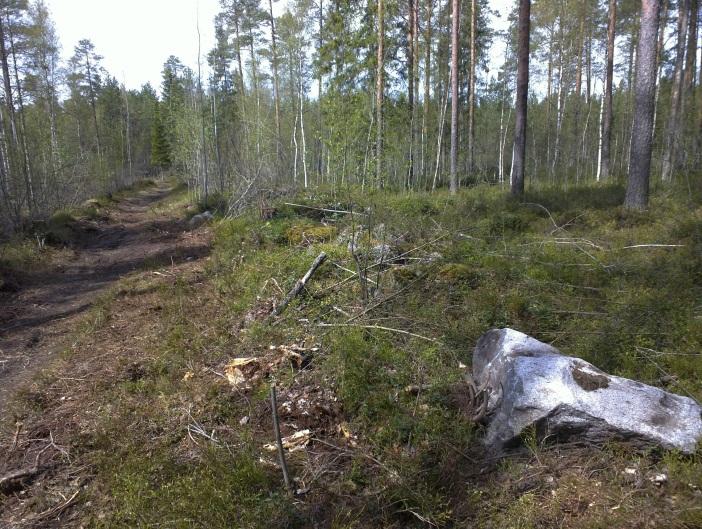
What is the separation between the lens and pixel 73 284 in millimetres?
8953

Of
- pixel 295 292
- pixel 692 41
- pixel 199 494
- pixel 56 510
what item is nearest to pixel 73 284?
pixel 295 292

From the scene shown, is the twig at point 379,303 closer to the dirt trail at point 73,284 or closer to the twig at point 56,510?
the twig at point 56,510

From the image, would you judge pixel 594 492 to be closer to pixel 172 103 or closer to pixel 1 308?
pixel 1 308

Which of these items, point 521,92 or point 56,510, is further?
point 521,92

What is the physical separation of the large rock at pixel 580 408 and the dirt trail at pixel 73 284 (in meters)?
4.82

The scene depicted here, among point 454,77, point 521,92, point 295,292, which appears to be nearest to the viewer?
point 295,292

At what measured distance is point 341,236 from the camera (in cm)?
809

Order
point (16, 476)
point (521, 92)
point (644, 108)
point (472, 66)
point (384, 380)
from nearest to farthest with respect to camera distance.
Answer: point (16, 476), point (384, 380), point (644, 108), point (521, 92), point (472, 66)

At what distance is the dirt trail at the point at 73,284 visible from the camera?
5.72m

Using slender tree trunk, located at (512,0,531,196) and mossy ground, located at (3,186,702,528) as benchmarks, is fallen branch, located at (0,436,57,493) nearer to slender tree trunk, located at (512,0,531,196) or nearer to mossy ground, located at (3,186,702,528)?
mossy ground, located at (3,186,702,528)

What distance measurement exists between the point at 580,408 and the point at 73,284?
31.4 ft

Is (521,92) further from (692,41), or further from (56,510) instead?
(56,510)

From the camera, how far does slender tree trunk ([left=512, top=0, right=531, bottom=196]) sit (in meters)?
10.8

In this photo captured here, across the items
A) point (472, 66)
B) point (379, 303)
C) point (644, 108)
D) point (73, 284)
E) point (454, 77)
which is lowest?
point (73, 284)
